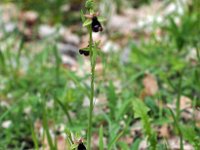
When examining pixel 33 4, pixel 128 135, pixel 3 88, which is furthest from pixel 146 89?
pixel 33 4

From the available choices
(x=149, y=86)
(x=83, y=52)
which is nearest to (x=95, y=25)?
(x=83, y=52)

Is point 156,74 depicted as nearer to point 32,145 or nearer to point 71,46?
point 32,145

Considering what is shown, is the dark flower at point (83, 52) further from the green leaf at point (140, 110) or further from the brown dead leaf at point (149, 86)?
the brown dead leaf at point (149, 86)

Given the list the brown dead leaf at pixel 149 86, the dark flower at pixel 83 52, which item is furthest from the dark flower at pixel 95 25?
the brown dead leaf at pixel 149 86

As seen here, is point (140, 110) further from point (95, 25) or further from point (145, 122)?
point (95, 25)

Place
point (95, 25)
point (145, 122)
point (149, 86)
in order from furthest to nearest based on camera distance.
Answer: point (149, 86) → point (145, 122) → point (95, 25)

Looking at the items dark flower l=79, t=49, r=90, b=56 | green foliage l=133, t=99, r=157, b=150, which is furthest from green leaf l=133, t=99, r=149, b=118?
dark flower l=79, t=49, r=90, b=56

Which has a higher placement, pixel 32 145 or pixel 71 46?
pixel 71 46

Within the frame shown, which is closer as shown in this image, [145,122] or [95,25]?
[95,25]
